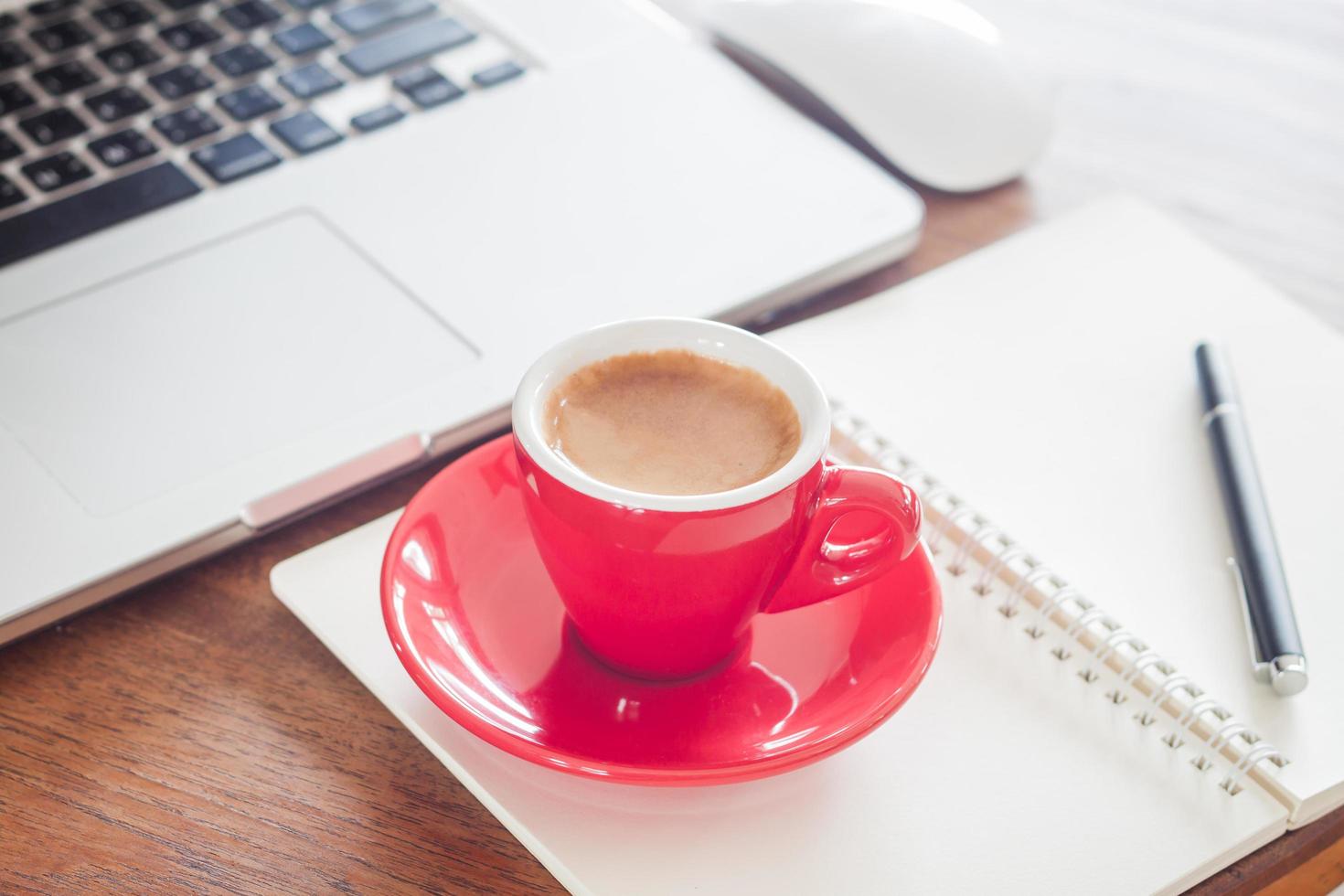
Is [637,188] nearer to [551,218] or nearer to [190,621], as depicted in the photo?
[551,218]

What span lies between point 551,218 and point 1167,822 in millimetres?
440

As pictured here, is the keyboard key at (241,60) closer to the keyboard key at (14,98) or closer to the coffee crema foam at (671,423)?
the keyboard key at (14,98)

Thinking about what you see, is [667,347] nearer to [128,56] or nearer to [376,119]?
[376,119]

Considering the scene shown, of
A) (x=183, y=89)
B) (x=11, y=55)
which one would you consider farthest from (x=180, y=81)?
(x=11, y=55)

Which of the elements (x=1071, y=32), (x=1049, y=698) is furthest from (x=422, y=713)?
(x=1071, y=32)

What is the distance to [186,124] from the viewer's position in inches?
29.0

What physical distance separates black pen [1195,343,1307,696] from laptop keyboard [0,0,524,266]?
1.52 ft

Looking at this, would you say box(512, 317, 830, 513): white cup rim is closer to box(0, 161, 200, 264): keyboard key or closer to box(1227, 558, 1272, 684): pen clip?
box(1227, 558, 1272, 684): pen clip

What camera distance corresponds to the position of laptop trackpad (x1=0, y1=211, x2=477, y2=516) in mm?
570

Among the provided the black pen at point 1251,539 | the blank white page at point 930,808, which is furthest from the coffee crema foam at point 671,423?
the black pen at point 1251,539

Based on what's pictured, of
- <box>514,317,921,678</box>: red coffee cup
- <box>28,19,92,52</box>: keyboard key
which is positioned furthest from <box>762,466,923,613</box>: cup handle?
<box>28,19,92,52</box>: keyboard key

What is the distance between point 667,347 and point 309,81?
40 cm

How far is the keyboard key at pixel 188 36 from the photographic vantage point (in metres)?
0.79

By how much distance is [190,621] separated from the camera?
1.79 ft
